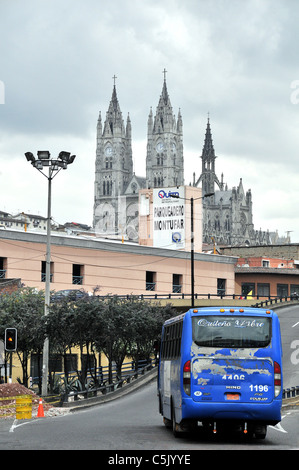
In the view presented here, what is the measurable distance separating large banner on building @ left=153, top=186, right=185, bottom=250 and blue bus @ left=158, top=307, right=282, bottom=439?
234 ft

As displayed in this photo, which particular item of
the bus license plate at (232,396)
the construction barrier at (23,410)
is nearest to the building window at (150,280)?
the construction barrier at (23,410)

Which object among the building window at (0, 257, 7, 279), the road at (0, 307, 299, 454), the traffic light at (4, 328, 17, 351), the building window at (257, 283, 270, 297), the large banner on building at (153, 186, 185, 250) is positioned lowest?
the road at (0, 307, 299, 454)

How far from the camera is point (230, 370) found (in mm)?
18891

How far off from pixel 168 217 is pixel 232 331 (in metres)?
76.3

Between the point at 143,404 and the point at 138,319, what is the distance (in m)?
12.9

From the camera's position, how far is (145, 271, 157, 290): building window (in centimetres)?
7378

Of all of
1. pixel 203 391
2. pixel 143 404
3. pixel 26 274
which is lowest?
pixel 143 404

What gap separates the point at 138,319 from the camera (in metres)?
49.7

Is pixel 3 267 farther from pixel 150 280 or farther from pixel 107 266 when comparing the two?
pixel 150 280

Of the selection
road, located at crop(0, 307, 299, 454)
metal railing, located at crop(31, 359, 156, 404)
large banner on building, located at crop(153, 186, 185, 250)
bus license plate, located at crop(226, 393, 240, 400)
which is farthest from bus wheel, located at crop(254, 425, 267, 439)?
large banner on building, located at crop(153, 186, 185, 250)

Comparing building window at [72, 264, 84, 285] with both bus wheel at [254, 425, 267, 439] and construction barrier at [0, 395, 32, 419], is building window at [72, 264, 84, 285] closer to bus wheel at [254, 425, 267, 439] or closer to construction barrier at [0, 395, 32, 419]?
construction barrier at [0, 395, 32, 419]

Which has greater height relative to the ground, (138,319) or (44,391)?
(138,319)
